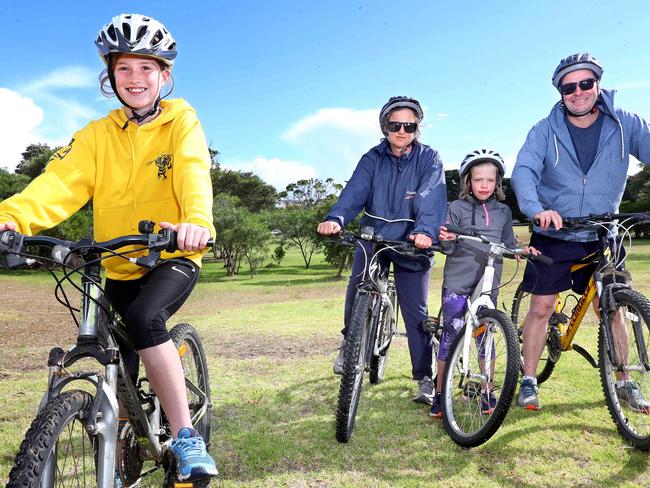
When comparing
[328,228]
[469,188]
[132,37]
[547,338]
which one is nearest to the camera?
[132,37]

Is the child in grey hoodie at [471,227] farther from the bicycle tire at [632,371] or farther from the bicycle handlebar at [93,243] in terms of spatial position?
the bicycle handlebar at [93,243]

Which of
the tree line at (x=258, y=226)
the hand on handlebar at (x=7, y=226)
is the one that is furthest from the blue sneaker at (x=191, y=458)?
the tree line at (x=258, y=226)

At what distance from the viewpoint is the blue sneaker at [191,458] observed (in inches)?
92.4

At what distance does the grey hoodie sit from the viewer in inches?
172

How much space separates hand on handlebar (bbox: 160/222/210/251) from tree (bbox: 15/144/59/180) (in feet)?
165

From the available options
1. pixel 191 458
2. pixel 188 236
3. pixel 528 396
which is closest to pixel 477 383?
pixel 528 396

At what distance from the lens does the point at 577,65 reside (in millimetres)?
3990

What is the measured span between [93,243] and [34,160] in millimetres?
53358

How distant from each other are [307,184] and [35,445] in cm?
7893

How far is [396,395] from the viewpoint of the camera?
5023 millimetres

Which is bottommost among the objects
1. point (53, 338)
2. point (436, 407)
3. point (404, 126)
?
point (53, 338)

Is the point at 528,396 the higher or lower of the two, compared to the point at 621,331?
lower

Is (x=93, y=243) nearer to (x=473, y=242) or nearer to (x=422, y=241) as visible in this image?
(x=422, y=241)

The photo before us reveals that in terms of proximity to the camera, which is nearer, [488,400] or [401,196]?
[488,400]
